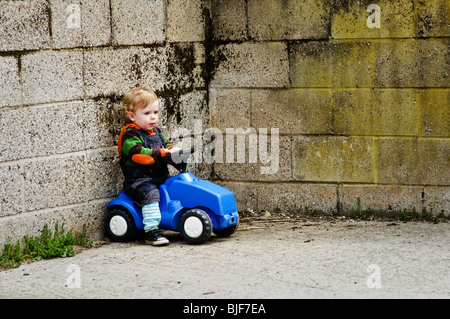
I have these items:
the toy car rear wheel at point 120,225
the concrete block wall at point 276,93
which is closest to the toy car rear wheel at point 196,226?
the toy car rear wheel at point 120,225

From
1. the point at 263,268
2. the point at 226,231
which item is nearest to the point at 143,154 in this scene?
the point at 226,231

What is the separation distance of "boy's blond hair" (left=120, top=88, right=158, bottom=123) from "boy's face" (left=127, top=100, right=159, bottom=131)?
24 mm

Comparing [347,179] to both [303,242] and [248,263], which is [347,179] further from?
[248,263]

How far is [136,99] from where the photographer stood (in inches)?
208

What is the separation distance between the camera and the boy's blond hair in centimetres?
527

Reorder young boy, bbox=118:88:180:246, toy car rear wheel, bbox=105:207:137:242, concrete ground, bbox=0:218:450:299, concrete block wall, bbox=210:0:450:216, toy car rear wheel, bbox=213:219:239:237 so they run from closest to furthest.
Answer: concrete ground, bbox=0:218:450:299 < young boy, bbox=118:88:180:246 < toy car rear wheel, bbox=105:207:137:242 < toy car rear wheel, bbox=213:219:239:237 < concrete block wall, bbox=210:0:450:216

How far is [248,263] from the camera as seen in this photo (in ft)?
15.7

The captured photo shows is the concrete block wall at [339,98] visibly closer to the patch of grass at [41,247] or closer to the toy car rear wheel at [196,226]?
the toy car rear wheel at [196,226]

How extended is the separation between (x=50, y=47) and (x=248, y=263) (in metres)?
2.05

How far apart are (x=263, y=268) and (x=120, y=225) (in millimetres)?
1311

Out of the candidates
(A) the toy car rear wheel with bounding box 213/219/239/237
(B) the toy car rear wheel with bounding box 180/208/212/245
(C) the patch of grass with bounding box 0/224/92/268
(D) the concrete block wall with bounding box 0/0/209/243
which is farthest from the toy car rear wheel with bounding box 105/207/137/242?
(A) the toy car rear wheel with bounding box 213/219/239/237

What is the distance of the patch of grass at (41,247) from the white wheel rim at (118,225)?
256mm

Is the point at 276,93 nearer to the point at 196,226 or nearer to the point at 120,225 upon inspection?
the point at 196,226

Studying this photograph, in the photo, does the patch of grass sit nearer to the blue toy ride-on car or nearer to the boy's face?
the blue toy ride-on car
